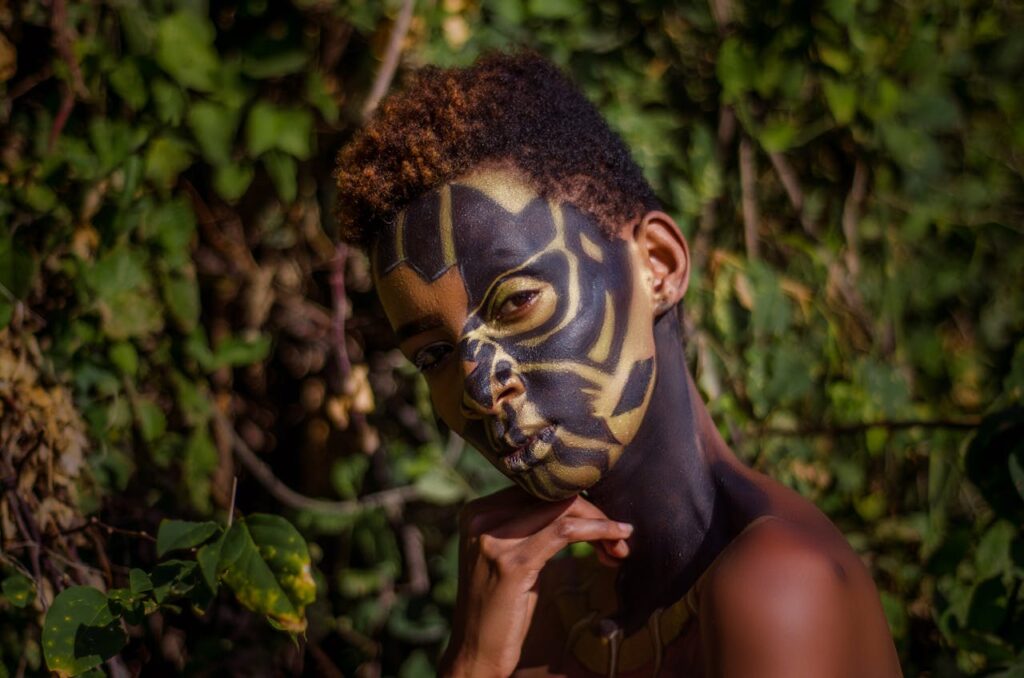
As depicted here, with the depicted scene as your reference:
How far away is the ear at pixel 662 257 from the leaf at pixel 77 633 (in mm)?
891

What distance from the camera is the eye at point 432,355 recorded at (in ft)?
4.88

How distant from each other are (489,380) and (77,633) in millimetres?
673

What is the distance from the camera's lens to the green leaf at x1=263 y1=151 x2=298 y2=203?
2.25m

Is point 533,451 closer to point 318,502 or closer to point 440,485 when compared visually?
point 440,485

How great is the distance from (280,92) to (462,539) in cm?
121

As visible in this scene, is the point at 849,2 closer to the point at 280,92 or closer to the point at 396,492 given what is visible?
the point at 280,92

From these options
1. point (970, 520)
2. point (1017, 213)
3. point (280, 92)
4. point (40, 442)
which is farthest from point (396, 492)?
point (1017, 213)

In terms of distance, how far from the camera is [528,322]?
1408 mm

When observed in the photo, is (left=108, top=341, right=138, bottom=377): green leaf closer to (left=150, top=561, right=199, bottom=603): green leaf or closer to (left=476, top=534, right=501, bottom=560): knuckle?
(left=150, top=561, right=199, bottom=603): green leaf

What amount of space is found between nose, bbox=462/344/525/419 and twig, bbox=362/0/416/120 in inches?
39.7

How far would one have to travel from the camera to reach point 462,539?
166 centimetres

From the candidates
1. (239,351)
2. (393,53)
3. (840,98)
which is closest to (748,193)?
(840,98)

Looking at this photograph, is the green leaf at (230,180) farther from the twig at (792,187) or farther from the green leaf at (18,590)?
the twig at (792,187)

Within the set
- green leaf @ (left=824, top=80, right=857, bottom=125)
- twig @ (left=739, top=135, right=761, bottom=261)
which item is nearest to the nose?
twig @ (left=739, top=135, right=761, bottom=261)
